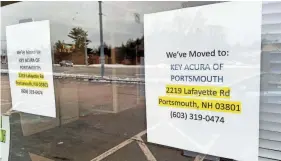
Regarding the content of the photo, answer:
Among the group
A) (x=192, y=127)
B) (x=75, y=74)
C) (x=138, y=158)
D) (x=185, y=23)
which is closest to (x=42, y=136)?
(x=75, y=74)

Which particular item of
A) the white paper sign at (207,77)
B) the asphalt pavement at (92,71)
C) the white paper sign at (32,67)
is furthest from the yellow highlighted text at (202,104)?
the white paper sign at (32,67)

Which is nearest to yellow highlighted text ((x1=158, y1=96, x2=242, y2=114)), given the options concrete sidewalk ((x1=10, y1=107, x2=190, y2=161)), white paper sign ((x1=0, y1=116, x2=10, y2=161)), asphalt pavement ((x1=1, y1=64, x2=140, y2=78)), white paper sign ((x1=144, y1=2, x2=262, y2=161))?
white paper sign ((x1=144, y1=2, x2=262, y2=161))

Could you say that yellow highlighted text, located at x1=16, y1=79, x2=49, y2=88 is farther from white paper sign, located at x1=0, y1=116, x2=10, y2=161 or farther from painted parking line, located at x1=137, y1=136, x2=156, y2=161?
painted parking line, located at x1=137, y1=136, x2=156, y2=161

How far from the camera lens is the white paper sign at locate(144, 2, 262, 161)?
1.27 metres

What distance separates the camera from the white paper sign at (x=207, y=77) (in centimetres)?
127

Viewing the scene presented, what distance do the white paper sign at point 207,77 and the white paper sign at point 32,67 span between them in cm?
104

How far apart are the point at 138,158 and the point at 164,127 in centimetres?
89

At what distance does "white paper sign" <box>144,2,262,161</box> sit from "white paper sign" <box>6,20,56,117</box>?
1.04 m

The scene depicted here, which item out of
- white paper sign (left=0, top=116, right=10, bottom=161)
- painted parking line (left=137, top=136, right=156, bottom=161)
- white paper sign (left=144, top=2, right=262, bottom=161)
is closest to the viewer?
white paper sign (left=144, top=2, right=262, bottom=161)

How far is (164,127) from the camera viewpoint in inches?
61.9

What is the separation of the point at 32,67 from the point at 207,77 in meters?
1.59

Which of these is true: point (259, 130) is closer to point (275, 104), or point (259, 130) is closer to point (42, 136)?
point (275, 104)

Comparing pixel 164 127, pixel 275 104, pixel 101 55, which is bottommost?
pixel 164 127

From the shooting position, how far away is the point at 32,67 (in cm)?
226
